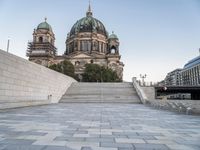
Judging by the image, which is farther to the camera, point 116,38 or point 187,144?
point 116,38

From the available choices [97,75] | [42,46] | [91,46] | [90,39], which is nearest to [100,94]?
[97,75]

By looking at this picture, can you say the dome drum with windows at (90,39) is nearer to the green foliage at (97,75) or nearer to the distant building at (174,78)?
the green foliage at (97,75)

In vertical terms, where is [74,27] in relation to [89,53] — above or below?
above

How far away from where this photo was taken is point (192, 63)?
10288cm

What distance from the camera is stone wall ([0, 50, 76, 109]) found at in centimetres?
1298

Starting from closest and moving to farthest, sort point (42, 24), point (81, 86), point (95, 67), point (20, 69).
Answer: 1. point (20, 69)
2. point (81, 86)
3. point (95, 67)
4. point (42, 24)

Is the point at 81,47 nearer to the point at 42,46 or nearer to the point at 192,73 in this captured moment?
Answer: the point at 42,46

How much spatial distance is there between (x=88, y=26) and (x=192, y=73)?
56.2 m

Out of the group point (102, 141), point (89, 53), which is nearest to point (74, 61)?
point (89, 53)

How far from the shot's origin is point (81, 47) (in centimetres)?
8381

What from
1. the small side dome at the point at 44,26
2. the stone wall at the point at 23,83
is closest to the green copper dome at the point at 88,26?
the small side dome at the point at 44,26

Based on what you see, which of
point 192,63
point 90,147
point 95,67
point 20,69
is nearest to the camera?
point 90,147

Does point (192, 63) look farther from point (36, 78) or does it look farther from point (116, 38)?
point (36, 78)

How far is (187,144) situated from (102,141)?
6.32ft
